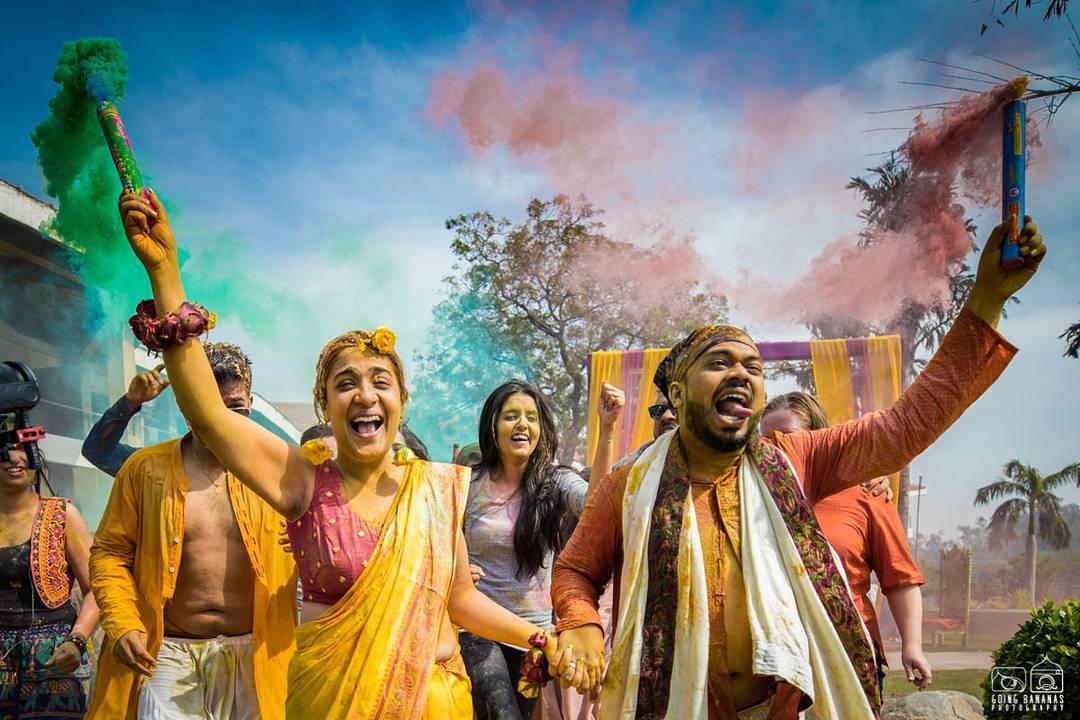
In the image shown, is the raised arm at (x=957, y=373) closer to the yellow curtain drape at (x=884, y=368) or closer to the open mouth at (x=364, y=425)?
the open mouth at (x=364, y=425)

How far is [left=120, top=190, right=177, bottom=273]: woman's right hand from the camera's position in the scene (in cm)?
291

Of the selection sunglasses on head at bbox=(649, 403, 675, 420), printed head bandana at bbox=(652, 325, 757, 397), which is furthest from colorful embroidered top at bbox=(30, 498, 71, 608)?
printed head bandana at bbox=(652, 325, 757, 397)

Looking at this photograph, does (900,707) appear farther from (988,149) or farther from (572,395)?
(572,395)

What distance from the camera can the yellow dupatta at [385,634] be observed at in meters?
3.16

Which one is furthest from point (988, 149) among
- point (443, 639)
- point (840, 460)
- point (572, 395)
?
point (572, 395)

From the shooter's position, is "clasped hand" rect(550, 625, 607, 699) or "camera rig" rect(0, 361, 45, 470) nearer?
"clasped hand" rect(550, 625, 607, 699)

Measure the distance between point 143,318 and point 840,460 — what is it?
2202 mm

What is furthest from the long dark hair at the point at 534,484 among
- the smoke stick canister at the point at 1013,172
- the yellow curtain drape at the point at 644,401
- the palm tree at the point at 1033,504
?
the palm tree at the point at 1033,504

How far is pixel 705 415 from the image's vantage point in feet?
10.3

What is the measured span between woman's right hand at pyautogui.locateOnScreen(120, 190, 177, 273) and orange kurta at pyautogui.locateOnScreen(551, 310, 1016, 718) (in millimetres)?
1574

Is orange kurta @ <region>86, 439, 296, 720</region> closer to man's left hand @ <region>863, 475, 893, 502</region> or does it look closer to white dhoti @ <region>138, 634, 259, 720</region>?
white dhoti @ <region>138, 634, 259, 720</region>

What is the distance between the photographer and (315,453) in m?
3.50

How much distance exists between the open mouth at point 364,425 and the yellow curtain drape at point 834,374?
9784mm

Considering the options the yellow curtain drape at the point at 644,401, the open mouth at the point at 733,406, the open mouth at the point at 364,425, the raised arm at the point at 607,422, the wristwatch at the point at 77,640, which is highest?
the yellow curtain drape at the point at 644,401
